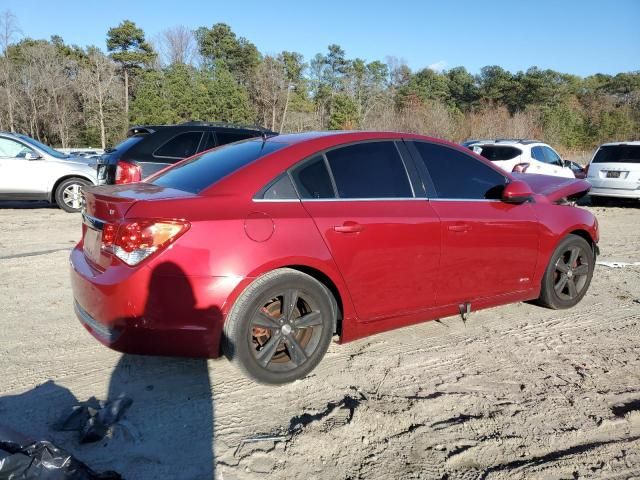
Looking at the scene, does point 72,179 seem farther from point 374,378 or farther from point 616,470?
point 616,470

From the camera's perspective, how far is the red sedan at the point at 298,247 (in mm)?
2998

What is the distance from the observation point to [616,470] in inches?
102

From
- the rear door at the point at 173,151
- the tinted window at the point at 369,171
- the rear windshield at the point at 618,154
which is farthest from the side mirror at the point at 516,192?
the rear windshield at the point at 618,154

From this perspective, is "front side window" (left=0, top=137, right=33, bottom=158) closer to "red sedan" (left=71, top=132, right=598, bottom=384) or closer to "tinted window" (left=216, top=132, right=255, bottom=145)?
"tinted window" (left=216, top=132, right=255, bottom=145)

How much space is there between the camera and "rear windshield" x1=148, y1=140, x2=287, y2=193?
347 cm

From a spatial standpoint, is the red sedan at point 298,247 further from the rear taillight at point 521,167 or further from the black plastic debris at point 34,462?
the rear taillight at point 521,167

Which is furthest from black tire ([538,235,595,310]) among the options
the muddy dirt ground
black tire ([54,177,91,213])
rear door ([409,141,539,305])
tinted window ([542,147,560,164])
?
tinted window ([542,147,560,164])

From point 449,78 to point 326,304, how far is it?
7152cm

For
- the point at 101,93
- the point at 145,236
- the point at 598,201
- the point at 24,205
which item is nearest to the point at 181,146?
the point at 24,205

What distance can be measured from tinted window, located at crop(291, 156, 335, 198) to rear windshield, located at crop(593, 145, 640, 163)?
1191cm

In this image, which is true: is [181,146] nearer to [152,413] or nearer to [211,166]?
[211,166]

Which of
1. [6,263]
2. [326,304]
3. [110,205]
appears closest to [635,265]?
[326,304]

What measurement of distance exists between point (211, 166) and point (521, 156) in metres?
11.4

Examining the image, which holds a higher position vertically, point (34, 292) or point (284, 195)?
point (284, 195)
